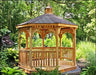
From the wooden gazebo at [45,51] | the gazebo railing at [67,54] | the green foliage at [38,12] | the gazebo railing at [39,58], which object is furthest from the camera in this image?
the green foliage at [38,12]

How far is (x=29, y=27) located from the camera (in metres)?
8.09

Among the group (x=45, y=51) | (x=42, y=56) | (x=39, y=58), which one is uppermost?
(x=45, y=51)

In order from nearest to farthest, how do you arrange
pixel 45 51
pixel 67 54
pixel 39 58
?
pixel 45 51
pixel 39 58
pixel 67 54

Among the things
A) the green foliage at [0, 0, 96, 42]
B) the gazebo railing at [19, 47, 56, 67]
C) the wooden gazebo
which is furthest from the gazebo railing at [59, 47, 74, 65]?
the green foliage at [0, 0, 96, 42]

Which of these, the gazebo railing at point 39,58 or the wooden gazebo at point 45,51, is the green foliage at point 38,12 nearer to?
the wooden gazebo at point 45,51

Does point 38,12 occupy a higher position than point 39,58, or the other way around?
point 38,12

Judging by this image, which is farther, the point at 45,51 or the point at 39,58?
the point at 39,58

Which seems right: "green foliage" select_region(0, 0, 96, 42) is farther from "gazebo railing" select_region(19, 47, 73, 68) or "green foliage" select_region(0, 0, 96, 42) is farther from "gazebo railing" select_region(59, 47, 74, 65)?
"gazebo railing" select_region(19, 47, 73, 68)

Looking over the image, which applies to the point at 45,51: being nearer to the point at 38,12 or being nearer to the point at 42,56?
the point at 42,56

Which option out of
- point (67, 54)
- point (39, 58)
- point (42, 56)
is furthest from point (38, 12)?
point (42, 56)

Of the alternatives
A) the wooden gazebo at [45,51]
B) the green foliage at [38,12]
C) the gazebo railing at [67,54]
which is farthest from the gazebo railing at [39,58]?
the green foliage at [38,12]

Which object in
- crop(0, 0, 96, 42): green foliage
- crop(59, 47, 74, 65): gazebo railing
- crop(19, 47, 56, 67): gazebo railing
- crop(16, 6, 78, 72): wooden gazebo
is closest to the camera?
crop(16, 6, 78, 72): wooden gazebo

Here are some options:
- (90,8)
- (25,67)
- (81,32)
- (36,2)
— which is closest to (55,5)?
(36,2)

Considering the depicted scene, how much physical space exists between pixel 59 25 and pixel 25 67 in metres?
2.65
